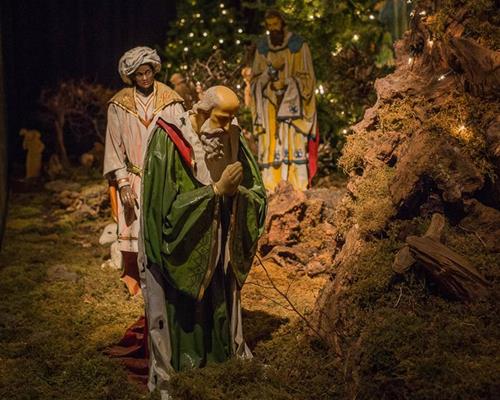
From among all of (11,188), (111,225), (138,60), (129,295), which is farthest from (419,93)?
(11,188)

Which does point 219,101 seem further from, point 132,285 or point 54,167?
point 54,167

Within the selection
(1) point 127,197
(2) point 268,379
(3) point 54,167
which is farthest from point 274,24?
(2) point 268,379

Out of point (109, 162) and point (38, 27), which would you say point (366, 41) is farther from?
point (109, 162)

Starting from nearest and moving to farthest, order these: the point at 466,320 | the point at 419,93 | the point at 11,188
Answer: the point at 466,320 < the point at 419,93 < the point at 11,188

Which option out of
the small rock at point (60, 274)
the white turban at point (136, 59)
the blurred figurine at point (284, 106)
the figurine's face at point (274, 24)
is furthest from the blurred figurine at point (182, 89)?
the white turban at point (136, 59)

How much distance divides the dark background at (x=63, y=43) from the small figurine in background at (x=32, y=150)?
1.13 feet

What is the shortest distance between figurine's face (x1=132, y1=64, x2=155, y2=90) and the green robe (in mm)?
1735

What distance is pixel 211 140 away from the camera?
5.20 meters

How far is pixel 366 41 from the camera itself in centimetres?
1305

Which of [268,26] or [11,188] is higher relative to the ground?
[268,26]

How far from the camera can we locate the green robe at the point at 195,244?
5.17m

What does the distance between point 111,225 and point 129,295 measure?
8.27 feet

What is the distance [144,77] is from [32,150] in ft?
23.2

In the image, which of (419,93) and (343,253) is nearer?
(343,253)
